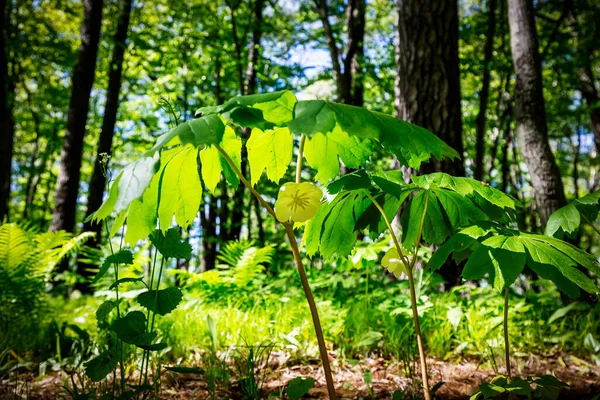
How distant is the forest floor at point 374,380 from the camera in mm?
1751

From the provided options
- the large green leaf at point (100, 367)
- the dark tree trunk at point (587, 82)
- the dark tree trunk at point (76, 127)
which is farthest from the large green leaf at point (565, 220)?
the dark tree trunk at point (587, 82)

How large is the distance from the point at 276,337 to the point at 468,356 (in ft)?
3.79

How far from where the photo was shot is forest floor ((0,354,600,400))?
1.75 m

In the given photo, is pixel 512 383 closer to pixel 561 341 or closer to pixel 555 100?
pixel 561 341

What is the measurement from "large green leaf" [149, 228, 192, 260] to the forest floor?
0.64 metres

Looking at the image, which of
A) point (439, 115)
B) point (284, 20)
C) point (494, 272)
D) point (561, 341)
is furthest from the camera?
point (284, 20)

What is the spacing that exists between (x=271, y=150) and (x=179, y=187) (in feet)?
0.88

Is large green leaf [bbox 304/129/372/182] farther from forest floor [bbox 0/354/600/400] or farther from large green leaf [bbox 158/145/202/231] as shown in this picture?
forest floor [bbox 0/354/600/400]

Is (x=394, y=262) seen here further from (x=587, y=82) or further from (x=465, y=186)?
(x=587, y=82)

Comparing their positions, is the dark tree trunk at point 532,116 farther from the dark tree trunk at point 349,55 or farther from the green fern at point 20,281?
the green fern at point 20,281

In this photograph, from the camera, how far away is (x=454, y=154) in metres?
0.95

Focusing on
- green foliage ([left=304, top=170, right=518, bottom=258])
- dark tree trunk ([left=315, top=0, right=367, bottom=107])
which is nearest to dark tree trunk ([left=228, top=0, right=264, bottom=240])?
dark tree trunk ([left=315, top=0, right=367, bottom=107])

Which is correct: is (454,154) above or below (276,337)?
above

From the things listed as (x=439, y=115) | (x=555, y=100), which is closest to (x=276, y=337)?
(x=439, y=115)
